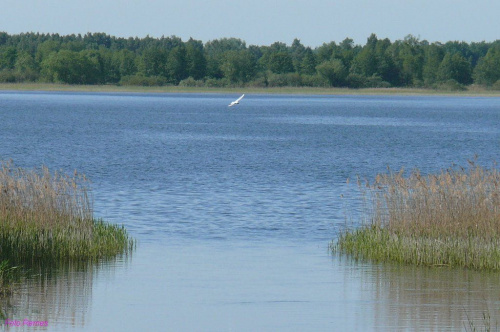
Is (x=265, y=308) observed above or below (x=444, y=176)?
below

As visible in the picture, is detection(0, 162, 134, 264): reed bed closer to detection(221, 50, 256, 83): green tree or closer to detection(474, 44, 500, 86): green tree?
detection(221, 50, 256, 83): green tree

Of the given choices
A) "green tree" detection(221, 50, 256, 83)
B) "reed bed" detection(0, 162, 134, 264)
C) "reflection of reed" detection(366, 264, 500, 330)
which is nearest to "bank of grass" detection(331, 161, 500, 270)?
"reflection of reed" detection(366, 264, 500, 330)

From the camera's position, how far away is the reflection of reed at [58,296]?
12039mm

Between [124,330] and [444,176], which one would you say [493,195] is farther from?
[124,330]

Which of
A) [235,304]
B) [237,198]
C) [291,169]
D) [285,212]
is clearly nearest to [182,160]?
[291,169]

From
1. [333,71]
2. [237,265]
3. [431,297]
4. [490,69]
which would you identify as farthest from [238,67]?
[431,297]

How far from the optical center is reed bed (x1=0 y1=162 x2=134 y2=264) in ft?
52.8

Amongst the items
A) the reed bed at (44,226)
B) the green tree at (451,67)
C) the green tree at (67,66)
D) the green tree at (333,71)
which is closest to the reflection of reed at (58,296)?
the reed bed at (44,226)

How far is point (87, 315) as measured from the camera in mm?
12469

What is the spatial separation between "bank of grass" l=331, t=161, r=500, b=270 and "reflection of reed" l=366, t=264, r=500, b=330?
0.38 metres

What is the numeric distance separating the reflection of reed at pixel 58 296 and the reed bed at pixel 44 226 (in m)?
0.58

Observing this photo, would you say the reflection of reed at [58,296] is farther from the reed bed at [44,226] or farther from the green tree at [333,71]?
the green tree at [333,71]

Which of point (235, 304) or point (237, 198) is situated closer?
point (235, 304)

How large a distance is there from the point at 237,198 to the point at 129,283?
1461 centimetres
